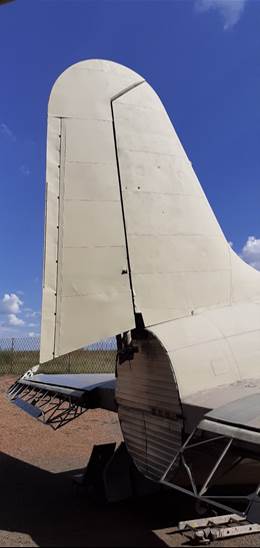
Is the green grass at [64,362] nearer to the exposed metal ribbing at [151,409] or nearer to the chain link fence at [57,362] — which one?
the chain link fence at [57,362]

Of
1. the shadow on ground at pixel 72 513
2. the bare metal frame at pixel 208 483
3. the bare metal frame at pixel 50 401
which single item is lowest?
the shadow on ground at pixel 72 513

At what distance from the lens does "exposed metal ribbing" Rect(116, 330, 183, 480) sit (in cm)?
624

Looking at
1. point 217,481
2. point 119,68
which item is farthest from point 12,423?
point 119,68

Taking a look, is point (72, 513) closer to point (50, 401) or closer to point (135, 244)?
point (50, 401)

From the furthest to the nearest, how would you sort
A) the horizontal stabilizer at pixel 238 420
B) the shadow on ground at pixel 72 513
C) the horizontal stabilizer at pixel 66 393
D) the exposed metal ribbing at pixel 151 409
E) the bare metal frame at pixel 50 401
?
the bare metal frame at pixel 50 401 < the horizontal stabilizer at pixel 66 393 < the shadow on ground at pixel 72 513 < the exposed metal ribbing at pixel 151 409 < the horizontal stabilizer at pixel 238 420

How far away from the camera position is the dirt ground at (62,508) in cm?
628

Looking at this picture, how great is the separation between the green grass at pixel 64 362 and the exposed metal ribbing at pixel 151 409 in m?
18.2

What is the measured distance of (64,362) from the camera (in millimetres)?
26797

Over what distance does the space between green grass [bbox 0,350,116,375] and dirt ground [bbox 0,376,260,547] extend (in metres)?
10.9

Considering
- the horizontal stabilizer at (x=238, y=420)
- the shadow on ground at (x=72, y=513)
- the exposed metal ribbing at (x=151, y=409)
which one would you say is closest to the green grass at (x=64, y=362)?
the shadow on ground at (x=72, y=513)

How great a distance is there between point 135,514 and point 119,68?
22.1ft

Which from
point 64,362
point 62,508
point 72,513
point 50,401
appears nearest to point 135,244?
point 72,513

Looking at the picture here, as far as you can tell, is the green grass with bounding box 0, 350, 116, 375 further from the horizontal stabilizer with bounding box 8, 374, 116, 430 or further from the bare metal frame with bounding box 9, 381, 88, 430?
the bare metal frame with bounding box 9, 381, 88, 430

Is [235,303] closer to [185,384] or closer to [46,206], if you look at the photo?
[185,384]
